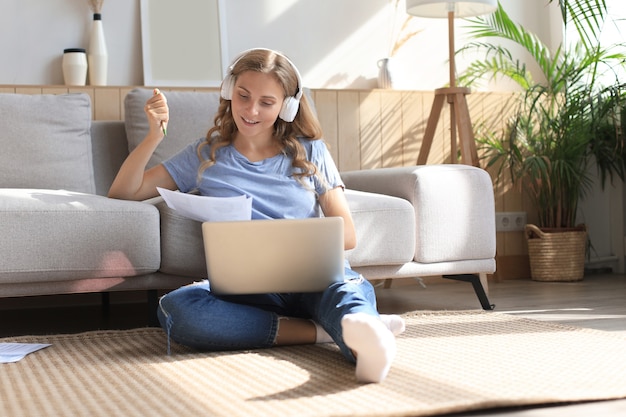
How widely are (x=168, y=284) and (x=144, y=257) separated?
130 millimetres

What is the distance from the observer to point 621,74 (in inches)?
166

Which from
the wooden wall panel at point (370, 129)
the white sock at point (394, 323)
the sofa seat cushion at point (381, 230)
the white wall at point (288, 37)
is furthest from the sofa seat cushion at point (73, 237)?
the wooden wall panel at point (370, 129)

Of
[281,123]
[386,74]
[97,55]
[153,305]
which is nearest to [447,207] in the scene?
[281,123]

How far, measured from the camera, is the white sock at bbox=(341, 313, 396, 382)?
1595mm

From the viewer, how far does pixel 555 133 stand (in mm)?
4086

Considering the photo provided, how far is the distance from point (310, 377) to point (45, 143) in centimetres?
162

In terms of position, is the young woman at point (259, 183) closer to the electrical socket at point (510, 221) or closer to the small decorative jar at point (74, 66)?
the small decorative jar at point (74, 66)

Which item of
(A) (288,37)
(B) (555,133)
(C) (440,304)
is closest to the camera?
(C) (440,304)

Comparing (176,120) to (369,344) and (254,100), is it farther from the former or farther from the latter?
(369,344)

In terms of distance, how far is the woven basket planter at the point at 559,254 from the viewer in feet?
12.9

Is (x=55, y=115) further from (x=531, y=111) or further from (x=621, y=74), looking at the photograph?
(x=621, y=74)

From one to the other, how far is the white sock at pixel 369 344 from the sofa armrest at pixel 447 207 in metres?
1.20

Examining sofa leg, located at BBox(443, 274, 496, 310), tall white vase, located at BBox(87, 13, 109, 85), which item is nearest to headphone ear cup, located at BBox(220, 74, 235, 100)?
sofa leg, located at BBox(443, 274, 496, 310)

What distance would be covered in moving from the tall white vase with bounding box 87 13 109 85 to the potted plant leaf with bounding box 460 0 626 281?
65.0 inches
